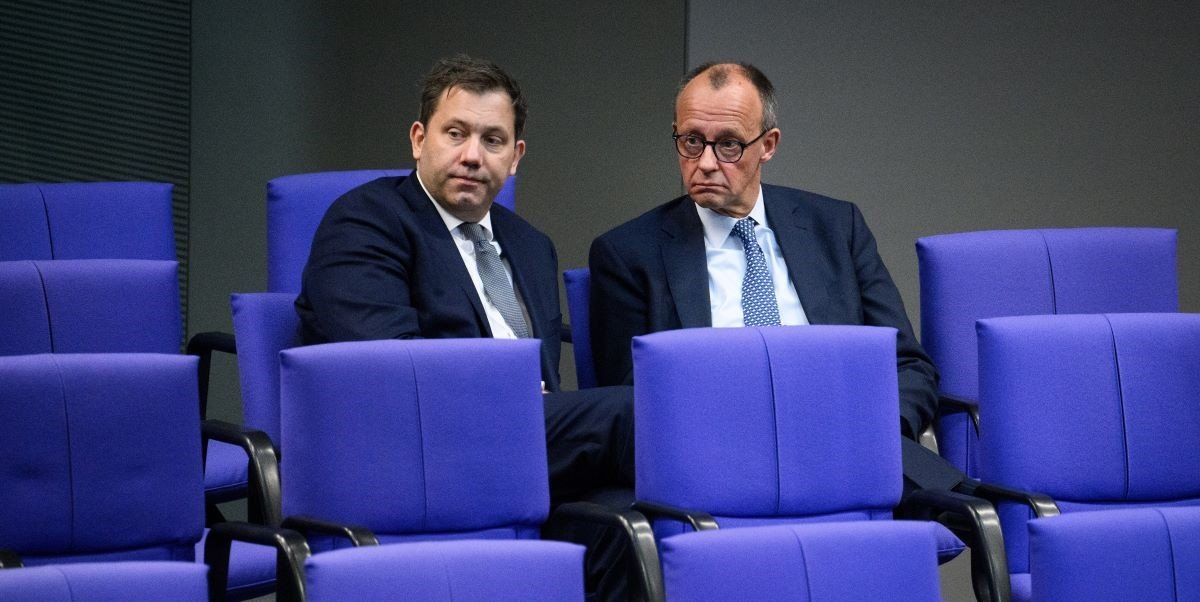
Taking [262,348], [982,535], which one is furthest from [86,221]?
[982,535]

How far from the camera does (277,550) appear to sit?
204cm

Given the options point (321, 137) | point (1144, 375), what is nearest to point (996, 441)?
point (1144, 375)

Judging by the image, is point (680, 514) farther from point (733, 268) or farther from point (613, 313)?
point (733, 268)

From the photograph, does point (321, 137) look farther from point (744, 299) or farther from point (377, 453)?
point (377, 453)

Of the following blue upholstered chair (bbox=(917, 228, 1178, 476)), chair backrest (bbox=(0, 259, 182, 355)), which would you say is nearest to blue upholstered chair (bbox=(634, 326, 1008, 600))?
blue upholstered chair (bbox=(917, 228, 1178, 476))

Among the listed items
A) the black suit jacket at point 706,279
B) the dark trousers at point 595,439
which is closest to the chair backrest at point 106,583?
the dark trousers at point 595,439

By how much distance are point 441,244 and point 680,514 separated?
87 centimetres

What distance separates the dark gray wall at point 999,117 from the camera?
4.45 meters

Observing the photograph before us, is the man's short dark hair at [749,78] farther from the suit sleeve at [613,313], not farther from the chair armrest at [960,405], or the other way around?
the chair armrest at [960,405]

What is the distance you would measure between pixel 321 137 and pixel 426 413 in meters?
2.57

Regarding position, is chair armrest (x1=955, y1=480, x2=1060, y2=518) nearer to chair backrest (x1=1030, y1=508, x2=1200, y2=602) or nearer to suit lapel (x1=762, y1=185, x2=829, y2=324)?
chair backrest (x1=1030, y1=508, x2=1200, y2=602)

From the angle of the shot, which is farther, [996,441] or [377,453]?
[996,441]

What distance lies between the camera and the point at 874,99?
4461 mm

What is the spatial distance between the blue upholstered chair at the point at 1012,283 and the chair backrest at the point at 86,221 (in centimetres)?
153
